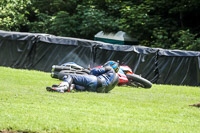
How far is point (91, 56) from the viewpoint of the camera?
57.6 ft

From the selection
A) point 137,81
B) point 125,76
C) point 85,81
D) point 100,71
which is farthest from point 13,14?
point 85,81

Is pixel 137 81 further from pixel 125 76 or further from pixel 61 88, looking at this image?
pixel 61 88

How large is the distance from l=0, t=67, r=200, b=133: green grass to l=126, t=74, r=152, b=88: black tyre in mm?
2544

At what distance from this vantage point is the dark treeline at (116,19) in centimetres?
2481

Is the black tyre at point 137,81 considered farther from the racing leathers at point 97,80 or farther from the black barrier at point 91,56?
the racing leathers at point 97,80

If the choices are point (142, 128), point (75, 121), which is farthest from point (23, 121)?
point (142, 128)

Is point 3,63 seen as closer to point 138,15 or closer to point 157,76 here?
point 157,76

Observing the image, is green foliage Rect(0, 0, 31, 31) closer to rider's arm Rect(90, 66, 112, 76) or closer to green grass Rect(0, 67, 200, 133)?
green grass Rect(0, 67, 200, 133)

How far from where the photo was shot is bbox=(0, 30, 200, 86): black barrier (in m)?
16.2

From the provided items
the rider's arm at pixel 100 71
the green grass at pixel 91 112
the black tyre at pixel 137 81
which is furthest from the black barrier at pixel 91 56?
the rider's arm at pixel 100 71

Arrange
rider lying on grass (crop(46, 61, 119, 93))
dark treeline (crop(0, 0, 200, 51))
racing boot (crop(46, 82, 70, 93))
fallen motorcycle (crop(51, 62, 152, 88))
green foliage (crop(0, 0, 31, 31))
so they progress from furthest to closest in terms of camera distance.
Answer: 1. green foliage (crop(0, 0, 31, 31))
2. dark treeline (crop(0, 0, 200, 51))
3. fallen motorcycle (crop(51, 62, 152, 88))
4. rider lying on grass (crop(46, 61, 119, 93))
5. racing boot (crop(46, 82, 70, 93))

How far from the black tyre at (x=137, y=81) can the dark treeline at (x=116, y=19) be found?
8.88 m

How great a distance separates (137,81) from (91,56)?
407 centimetres

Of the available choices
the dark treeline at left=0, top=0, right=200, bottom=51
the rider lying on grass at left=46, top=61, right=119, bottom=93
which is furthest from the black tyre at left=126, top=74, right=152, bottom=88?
the dark treeline at left=0, top=0, right=200, bottom=51
